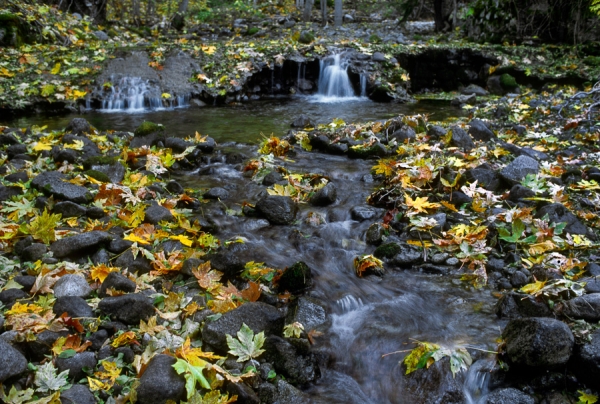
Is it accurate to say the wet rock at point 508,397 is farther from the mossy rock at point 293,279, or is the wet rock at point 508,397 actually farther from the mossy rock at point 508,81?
the mossy rock at point 508,81

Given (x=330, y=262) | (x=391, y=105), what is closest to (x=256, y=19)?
(x=391, y=105)

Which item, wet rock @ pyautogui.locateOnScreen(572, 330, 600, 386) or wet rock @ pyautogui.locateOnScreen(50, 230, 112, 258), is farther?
wet rock @ pyautogui.locateOnScreen(50, 230, 112, 258)

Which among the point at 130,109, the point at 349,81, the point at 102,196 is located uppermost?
the point at 349,81

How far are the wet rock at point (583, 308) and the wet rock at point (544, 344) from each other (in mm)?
325

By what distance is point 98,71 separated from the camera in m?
11.4

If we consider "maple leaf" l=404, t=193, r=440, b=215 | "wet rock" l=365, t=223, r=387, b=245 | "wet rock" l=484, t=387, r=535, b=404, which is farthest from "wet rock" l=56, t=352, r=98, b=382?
"maple leaf" l=404, t=193, r=440, b=215

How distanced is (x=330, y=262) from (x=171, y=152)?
12.0 feet

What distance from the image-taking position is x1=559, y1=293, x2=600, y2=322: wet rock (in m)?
3.10

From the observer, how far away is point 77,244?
397cm

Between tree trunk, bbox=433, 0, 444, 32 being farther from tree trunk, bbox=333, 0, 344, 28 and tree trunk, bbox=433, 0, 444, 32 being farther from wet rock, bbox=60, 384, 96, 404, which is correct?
wet rock, bbox=60, 384, 96, 404

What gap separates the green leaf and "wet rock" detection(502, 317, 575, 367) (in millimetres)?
1583

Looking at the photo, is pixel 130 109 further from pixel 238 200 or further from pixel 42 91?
pixel 238 200

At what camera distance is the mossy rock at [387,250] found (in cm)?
440

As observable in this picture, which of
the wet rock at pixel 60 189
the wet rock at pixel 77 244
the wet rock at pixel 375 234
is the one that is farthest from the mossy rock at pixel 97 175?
the wet rock at pixel 375 234
